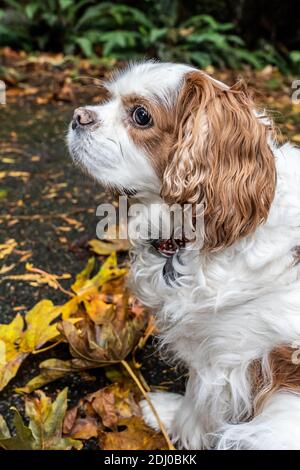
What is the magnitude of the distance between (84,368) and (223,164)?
1.29m

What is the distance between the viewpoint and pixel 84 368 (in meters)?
2.87

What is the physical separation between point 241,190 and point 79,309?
137 cm

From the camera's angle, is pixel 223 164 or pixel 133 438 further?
pixel 133 438

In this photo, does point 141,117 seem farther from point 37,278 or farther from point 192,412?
point 37,278

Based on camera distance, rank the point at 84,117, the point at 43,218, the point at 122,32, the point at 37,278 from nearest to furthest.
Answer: the point at 84,117
the point at 37,278
the point at 43,218
the point at 122,32

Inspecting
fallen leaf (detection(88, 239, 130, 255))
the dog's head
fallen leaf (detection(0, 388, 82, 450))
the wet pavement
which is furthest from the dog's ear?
fallen leaf (detection(88, 239, 130, 255))

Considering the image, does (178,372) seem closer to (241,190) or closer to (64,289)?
(64,289)

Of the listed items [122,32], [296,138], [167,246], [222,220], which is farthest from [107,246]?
[122,32]

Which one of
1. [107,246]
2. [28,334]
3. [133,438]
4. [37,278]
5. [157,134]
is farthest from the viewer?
[107,246]

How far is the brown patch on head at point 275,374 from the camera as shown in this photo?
217 cm

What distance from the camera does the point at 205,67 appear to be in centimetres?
921

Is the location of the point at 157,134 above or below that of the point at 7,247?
above

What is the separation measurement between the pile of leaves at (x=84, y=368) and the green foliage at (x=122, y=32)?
21.6 feet
